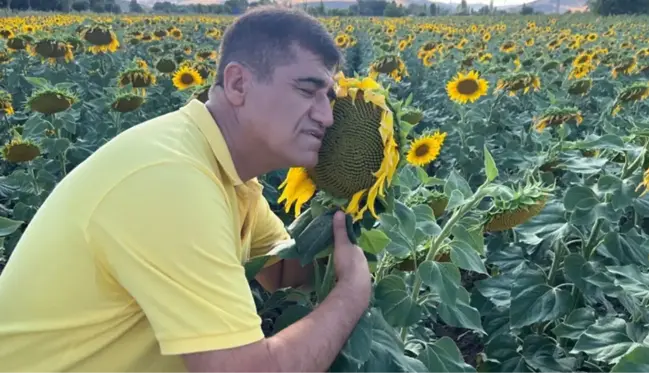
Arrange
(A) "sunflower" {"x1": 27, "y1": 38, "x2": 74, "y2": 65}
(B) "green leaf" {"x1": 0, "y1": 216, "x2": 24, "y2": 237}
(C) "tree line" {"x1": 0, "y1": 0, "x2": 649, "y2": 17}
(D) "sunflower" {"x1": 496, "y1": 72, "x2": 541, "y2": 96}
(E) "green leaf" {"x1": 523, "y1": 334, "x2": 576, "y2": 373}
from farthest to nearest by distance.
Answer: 1. (C) "tree line" {"x1": 0, "y1": 0, "x2": 649, "y2": 17}
2. (A) "sunflower" {"x1": 27, "y1": 38, "x2": 74, "y2": 65}
3. (D) "sunflower" {"x1": 496, "y1": 72, "x2": 541, "y2": 96}
4. (E) "green leaf" {"x1": 523, "y1": 334, "x2": 576, "y2": 373}
5. (B) "green leaf" {"x1": 0, "y1": 216, "x2": 24, "y2": 237}

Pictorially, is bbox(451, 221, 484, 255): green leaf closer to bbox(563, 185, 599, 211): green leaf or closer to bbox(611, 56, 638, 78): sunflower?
bbox(563, 185, 599, 211): green leaf

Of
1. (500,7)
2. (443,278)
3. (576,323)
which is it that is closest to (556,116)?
(576,323)

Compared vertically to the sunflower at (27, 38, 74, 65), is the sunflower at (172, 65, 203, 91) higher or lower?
lower

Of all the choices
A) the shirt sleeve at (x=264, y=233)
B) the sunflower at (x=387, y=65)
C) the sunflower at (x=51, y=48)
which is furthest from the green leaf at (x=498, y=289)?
the sunflower at (x=51, y=48)

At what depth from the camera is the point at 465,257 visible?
5.18ft

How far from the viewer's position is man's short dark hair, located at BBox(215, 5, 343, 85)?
4.71 ft

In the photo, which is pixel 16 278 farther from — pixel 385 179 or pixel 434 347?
pixel 434 347

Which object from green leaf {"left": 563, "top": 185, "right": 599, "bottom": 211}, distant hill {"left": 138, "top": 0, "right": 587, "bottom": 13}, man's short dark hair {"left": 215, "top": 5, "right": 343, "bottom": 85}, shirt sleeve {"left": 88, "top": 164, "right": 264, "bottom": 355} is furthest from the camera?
distant hill {"left": 138, "top": 0, "right": 587, "bottom": 13}

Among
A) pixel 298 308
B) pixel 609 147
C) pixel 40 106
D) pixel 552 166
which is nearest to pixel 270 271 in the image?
pixel 298 308

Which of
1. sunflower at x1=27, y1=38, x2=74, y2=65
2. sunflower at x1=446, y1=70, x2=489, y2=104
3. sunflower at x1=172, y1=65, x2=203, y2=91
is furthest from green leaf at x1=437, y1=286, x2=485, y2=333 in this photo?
sunflower at x1=27, y1=38, x2=74, y2=65

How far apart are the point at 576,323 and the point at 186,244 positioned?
127cm

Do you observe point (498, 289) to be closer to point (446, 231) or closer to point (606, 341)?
point (606, 341)

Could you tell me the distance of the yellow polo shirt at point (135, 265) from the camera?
1230 millimetres

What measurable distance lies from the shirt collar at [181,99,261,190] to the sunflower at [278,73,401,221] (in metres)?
0.18
